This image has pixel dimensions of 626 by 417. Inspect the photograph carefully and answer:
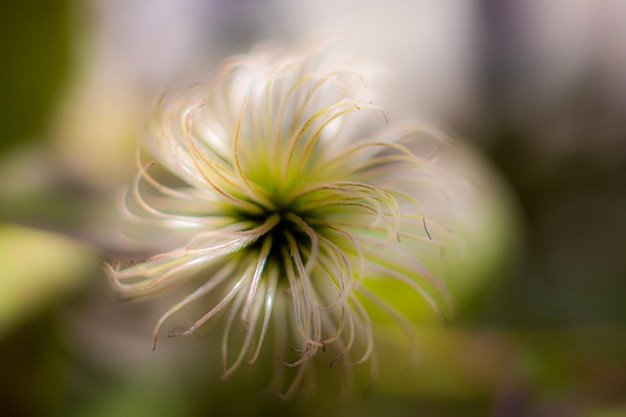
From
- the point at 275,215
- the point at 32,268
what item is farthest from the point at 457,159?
the point at 32,268

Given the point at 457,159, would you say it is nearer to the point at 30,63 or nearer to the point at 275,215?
the point at 275,215

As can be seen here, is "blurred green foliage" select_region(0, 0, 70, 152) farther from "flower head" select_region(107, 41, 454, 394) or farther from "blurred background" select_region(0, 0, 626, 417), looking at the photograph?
"flower head" select_region(107, 41, 454, 394)

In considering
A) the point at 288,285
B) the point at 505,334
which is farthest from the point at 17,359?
the point at 505,334

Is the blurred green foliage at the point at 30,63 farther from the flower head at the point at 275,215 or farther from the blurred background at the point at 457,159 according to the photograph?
the flower head at the point at 275,215

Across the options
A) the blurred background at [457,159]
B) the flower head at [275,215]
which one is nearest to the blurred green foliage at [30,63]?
the blurred background at [457,159]

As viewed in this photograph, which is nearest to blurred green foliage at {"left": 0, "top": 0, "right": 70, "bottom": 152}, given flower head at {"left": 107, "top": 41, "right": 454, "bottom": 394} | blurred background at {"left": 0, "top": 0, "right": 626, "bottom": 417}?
blurred background at {"left": 0, "top": 0, "right": 626, "bottom": 417}
